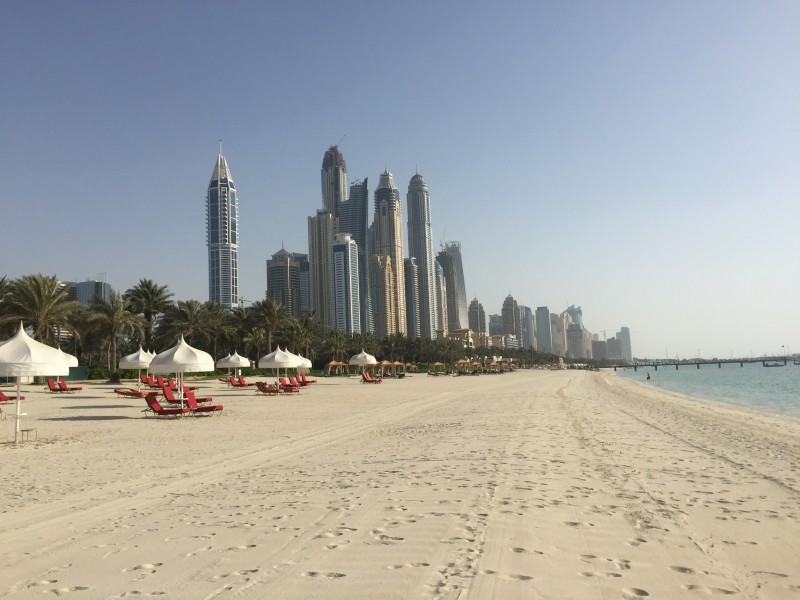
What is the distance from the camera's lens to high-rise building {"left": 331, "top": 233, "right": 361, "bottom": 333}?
608ft

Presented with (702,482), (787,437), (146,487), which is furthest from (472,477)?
(787,437)

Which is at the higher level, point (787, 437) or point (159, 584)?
point (159, 584)

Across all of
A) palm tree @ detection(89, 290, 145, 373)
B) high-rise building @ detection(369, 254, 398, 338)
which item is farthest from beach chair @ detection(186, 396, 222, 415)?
high-rise building @ detection(369, 254, 398, 338)

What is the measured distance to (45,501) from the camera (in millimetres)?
6418

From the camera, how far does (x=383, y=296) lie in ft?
618

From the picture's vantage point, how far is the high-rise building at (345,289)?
608 feet

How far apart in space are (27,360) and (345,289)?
7007 inches

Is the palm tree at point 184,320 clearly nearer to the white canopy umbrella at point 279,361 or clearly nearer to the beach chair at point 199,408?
the white canopy umbrella at point 279,361

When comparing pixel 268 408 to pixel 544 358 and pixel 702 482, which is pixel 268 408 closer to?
pixel 702 482

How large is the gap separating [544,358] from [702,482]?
590ft

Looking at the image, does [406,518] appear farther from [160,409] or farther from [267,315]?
[267,315]

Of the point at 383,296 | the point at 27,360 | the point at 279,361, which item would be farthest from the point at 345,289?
the point at 27,360

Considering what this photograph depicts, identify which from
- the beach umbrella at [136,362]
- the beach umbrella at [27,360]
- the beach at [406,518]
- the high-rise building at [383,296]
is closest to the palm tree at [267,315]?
the beach umbrella at [136,362]

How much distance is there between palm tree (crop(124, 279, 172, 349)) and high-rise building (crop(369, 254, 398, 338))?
14092cm
